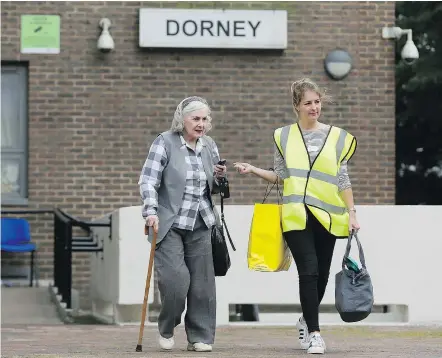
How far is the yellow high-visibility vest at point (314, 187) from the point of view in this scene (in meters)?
8.53

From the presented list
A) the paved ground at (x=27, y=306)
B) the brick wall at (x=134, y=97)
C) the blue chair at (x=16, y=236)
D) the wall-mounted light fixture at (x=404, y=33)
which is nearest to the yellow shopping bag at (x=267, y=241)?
the paved ground at (x=27, y=306)

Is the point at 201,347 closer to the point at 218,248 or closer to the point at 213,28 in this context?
the point at 218,248

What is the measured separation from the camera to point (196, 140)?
8844mm

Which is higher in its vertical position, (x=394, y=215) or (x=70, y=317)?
(x=394, y=215)

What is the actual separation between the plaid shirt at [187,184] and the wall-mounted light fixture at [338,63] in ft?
27.3

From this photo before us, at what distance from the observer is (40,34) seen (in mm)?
16594

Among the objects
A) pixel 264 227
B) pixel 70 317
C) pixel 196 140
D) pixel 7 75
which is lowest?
pixel 70 317

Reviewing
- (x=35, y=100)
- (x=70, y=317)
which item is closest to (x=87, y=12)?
(x=35, y=100)

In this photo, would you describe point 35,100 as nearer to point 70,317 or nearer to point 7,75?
point 7,75

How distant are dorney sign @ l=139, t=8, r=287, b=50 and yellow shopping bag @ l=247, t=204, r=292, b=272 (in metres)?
7.99

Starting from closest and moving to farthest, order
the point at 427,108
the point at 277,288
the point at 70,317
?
1. the point at 277,288
2. the point at 70,317
3. the point at 427,108

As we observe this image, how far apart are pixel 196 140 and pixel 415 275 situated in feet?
14.3

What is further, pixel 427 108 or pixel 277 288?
pixel 427 108

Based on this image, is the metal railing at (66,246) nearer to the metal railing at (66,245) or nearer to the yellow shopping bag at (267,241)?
the metal railing at (66,245)
